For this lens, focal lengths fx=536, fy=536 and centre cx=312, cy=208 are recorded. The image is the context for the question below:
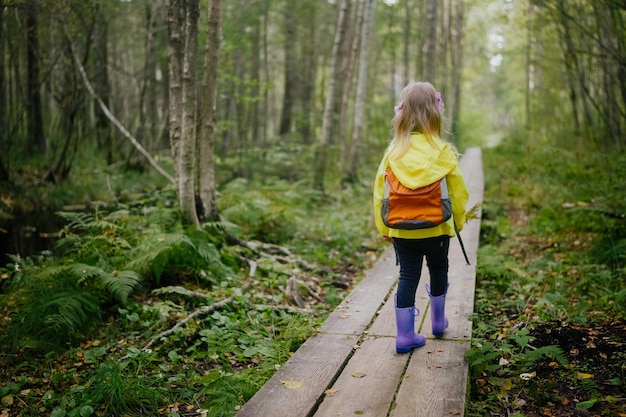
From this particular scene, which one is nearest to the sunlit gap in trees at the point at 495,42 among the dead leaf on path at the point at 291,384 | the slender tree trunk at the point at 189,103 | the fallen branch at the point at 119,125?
the fallen branch at the point at 119,125

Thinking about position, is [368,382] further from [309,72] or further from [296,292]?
[309,72]

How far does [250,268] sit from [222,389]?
329 centimetres

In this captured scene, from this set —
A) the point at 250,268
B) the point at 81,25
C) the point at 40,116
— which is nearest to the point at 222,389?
the point at 250,268

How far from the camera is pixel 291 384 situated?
142 inches

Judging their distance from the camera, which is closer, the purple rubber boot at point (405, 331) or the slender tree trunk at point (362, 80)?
the purple rubber boot at point (405, 331)

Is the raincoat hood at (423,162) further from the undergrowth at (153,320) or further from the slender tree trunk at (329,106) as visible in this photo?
the slender tree trunk at (329,106)

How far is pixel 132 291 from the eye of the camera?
5.80m

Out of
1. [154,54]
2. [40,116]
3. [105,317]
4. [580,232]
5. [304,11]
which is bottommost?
[105,317]

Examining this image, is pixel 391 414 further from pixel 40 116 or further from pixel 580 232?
pixel 40 116

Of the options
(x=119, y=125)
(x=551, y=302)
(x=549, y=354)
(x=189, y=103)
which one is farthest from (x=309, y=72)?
(x=549, y=354)

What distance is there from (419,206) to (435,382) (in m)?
1.22

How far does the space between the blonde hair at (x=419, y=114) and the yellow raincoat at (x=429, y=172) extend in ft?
0.15

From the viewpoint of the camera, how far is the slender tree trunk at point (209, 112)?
7367 mm

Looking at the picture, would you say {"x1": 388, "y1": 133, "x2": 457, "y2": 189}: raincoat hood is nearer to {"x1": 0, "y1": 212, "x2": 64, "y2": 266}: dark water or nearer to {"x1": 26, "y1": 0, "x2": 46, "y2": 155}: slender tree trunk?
{"x1": 0, "y1": 212, "x2": 64, "y2": 266}: dark water
